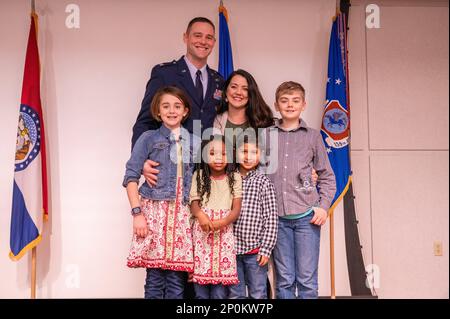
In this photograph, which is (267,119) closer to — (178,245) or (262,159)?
(262,159)

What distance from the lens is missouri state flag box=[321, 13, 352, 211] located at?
134 inches

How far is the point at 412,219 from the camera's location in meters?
3.76

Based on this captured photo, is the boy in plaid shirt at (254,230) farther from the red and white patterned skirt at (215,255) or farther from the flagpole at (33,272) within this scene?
the flagpole at (33,272)

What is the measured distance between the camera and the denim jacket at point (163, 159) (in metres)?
2.45

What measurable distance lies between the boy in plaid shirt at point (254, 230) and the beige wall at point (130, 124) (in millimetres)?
1326

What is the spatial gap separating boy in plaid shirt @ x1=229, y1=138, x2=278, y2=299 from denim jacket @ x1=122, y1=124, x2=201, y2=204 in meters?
0.28

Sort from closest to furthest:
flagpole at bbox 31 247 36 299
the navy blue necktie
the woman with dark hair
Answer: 1. the woman with dark hair
2. the navy blue necktie
3. flagpole at bbox 31 247 36 299

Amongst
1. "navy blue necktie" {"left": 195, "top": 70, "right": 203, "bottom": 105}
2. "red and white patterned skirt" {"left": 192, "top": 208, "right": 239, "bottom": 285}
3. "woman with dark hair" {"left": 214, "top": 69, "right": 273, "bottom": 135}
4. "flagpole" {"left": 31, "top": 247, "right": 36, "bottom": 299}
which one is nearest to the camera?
"red and white patterned skirt" {"left": 192, "top": 208, "right": 239, "bottom": 285}

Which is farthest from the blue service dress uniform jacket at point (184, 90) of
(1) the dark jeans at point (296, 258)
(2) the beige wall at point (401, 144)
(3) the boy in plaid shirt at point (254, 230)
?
(2) the beige wall at point (401, 144)

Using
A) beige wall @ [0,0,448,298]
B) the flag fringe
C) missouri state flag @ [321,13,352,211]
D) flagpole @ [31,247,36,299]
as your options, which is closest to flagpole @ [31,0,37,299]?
flagpole @ [31,247,36,299]

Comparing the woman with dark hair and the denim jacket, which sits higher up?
the woman with dark hair

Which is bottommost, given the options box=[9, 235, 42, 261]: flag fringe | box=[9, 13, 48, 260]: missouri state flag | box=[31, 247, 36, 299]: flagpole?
box=[31, 247, 36, 299]: flagpole

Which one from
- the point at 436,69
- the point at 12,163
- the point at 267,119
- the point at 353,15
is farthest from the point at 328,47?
the point at 12,163

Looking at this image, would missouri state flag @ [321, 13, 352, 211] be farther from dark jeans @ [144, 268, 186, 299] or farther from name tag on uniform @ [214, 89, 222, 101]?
dark jeans @ [144, 268, 186, 299]
